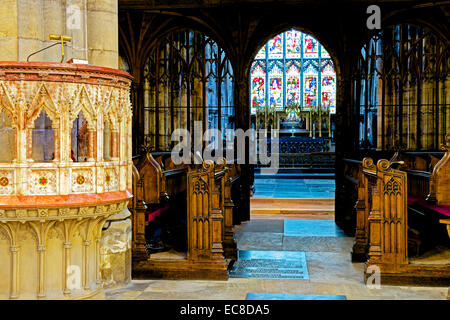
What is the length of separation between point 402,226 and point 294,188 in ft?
23.3

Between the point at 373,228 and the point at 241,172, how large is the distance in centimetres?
386

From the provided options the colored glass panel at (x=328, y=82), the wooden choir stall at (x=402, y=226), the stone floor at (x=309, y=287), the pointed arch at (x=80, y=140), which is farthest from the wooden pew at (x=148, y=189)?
the colored glass panel at (x=328, y=82)

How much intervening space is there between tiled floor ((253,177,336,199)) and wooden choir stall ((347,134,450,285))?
4.19 metres

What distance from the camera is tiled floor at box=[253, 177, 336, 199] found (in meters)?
10.4

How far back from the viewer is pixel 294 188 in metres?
11.8

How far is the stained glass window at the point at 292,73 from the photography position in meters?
21.4

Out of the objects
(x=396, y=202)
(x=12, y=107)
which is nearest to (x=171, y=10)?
(x=396, y=202)

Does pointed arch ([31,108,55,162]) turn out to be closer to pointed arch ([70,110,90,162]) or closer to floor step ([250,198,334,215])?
pointed arch ([70,110,90,162])

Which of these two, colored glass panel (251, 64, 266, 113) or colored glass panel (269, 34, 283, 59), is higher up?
colored glass panel (269, 34, 283, 59)

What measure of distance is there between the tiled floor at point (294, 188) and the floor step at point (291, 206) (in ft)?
1.18

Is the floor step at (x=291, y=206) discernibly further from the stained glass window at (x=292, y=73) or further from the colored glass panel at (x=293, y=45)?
the colored glass panel at (x=293, y=45)

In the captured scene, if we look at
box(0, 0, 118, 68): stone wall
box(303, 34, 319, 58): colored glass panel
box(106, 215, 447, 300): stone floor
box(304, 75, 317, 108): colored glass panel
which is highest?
box(303, 34, 319, 58): colored glass panel

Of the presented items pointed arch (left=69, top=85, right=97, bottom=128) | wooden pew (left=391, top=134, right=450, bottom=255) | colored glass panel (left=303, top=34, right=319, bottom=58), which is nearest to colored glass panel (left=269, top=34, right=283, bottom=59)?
colored glass panel (left=303, top=34, right=319, bottom=58)

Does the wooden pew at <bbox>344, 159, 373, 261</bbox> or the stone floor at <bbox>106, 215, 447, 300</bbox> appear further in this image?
the wooden pew at <bbox>344, 159, 373, 261</bbox>
